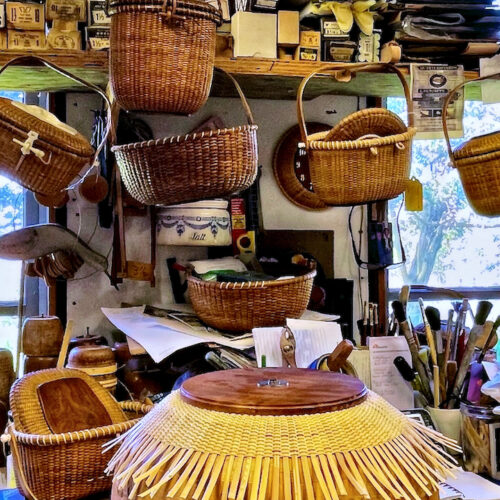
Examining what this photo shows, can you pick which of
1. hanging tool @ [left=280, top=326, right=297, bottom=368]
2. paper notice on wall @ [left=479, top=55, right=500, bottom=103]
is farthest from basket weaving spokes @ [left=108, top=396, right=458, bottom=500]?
paper notice on wall @ [left=479, top=55, right=500, bottom=103]

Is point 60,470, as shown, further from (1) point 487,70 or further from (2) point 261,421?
(1) point 487,70

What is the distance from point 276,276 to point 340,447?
4.12 ft

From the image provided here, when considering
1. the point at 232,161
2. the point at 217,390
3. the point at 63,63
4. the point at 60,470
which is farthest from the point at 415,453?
the point at 63,63

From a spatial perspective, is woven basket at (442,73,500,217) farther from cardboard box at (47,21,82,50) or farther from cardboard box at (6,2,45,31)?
cardboard box at (6,2,45,31)

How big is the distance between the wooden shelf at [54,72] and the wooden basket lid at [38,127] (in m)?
0.36

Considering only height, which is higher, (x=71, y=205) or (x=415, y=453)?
(x=71, y=205)

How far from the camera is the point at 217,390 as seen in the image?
982mm

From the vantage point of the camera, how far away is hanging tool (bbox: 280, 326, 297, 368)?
1.78 meters

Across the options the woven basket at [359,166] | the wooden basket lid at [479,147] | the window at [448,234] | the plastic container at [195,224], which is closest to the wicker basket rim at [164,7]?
the woven basket at [359,166]

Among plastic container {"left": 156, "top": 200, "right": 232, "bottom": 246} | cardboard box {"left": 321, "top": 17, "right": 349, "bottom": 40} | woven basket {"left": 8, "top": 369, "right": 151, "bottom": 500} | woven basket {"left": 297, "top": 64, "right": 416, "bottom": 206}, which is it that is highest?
cardboard box {"left": 321, "top": 17, "right": 349, "bottom": 40}

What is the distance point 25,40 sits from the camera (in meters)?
1.91

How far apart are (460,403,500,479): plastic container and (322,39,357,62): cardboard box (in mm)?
1065

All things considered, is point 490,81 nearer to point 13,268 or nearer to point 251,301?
point 251,301

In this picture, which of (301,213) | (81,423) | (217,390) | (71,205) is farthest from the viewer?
(301,213)
